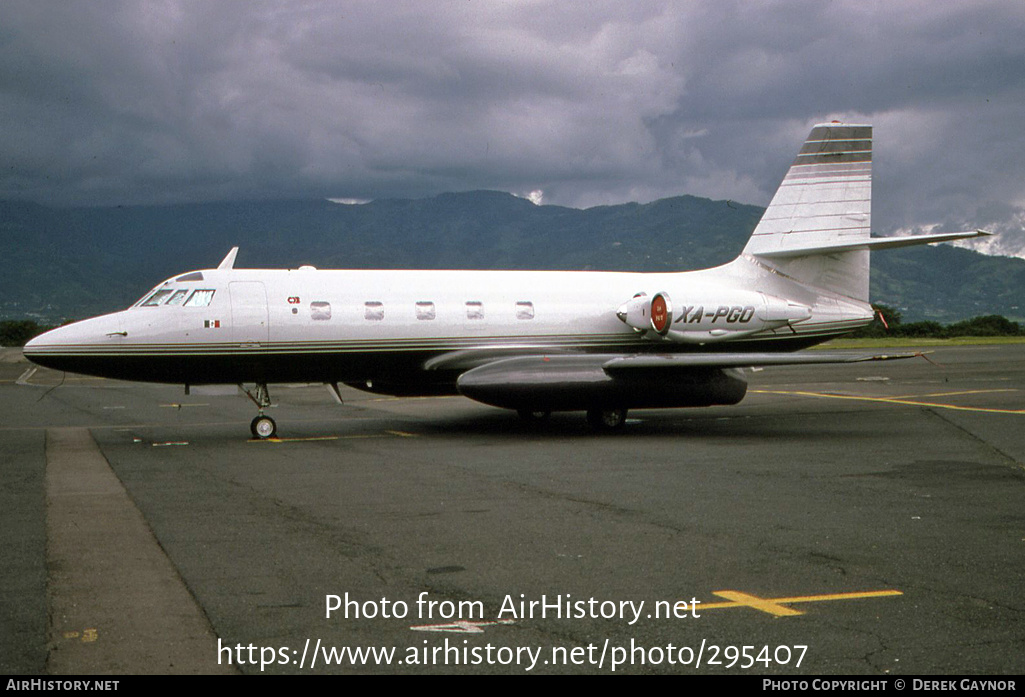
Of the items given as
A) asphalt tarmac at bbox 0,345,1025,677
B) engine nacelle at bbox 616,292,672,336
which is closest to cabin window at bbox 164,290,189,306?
asphalt tarmac at bbox 0,345,1025,677

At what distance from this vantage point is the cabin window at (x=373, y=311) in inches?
766

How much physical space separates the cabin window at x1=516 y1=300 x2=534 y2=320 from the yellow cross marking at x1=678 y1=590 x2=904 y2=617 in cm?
1339

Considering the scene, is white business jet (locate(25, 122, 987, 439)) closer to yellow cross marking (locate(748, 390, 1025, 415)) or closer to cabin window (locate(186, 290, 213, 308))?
cabin window (locate(186, 290, 213, 308))

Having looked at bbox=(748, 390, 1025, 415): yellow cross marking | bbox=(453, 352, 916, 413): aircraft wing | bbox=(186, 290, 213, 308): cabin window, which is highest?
bbox=(186, 290, 213, 308): cabin window

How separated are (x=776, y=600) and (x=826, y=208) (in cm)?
1742

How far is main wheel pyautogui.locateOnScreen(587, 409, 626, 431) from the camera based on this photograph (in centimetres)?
2030

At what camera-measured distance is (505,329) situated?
2031cm

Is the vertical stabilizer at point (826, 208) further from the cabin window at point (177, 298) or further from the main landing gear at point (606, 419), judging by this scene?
the cabin window at point (177, 298)

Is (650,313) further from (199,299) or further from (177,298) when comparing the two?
(177,298)

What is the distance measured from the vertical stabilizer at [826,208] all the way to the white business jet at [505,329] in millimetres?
46

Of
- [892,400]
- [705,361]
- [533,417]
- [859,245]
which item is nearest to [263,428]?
[533,417]

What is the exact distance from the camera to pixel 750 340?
2220 cm
